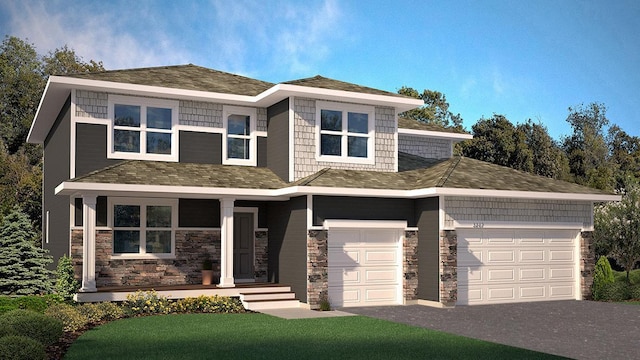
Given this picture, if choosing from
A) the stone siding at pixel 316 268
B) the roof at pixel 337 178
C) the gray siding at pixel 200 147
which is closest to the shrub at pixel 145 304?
the roof at pixel 337 178

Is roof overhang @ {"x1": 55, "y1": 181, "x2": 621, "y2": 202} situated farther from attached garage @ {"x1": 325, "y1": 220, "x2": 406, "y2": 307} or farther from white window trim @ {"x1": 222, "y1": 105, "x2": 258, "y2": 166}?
white window trim @ {"x1": 222, "y1": 105, "x2": 258, "y2": 166}

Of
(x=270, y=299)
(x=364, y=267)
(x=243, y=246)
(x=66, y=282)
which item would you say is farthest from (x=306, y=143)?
(x=66, y=282)

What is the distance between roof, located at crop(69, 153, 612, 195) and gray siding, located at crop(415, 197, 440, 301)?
2.32 feet

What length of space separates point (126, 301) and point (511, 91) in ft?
Result: 159

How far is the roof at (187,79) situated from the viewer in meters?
21.4

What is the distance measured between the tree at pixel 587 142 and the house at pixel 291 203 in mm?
30944

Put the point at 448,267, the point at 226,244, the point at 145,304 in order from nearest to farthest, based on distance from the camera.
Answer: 1. the point at 145,304
2. the point at 448,267
3. the point at 226,244

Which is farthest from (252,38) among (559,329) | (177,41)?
(559,329)

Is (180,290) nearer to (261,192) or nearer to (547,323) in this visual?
(261,192)

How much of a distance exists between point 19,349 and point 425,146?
20.5 m

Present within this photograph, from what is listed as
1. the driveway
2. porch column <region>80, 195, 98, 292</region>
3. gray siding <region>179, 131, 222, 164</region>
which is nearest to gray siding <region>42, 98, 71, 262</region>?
porch column <region>80, 195, 98, 292</region>

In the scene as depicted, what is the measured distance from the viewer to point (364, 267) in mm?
20609

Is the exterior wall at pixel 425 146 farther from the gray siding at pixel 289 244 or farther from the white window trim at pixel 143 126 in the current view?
the white window trim at pixel 143 126

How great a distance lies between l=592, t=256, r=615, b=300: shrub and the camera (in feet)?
75.8
